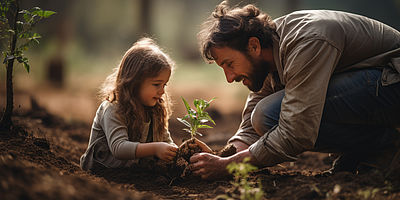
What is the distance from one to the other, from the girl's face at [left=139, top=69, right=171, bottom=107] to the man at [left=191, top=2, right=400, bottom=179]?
1.57ft

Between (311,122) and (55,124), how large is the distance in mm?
3965

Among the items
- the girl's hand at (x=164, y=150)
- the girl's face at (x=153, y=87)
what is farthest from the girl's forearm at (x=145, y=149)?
the girl's face at (x=153, y=87)

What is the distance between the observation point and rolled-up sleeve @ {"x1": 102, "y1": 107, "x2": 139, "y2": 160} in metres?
3.02

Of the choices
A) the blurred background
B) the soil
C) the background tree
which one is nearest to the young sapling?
the soil

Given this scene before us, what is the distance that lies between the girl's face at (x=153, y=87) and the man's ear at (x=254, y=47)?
76 cm

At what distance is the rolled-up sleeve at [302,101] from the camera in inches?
110

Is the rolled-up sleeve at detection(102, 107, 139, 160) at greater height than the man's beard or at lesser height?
lesser

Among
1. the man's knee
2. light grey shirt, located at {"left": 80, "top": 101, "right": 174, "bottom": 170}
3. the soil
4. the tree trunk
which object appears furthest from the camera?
the tree trunk

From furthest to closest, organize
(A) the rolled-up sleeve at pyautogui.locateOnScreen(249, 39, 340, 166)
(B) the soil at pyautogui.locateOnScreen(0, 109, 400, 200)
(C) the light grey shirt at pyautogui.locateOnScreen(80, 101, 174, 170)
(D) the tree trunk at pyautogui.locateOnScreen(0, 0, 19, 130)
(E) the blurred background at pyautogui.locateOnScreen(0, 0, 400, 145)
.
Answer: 1. (E) the blurred background at pyautogui.locateOnScreen(0, 0, 400, 145)
2. (D) the tree trunk at pyautogui.locateOnScreen(0, 0, 19, 130)
3. (C) the light grey shirt at pyautogui.locateOnScreen(80, 101, 174, 170)
4. (A) the rolled-up sleeve at pyautogui.locateOnScreen(249, 39, 340, 166)
5. (B) the soil at pyautogui.locateOnScreen(0, 109, 400, 200)

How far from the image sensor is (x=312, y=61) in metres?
2.79

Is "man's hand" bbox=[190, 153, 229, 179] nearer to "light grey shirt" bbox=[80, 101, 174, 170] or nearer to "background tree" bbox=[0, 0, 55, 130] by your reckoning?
"light grey shirt" bbox=[80, 101, 174, 170]

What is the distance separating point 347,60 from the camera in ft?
10.5

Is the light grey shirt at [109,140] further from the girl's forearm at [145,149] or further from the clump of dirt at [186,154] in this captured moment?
the clump of dirt at [186,154]

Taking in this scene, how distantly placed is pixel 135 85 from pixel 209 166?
0.99m
